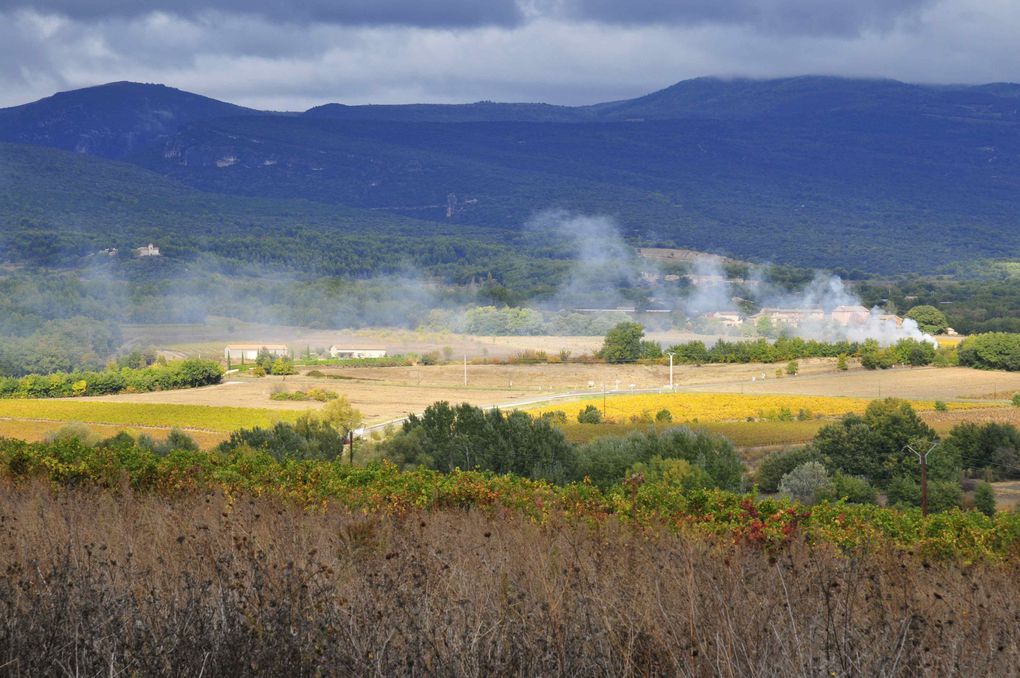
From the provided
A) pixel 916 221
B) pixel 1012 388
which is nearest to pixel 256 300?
pixel 1012 388

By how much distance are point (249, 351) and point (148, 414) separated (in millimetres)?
26686

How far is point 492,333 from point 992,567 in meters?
78.4

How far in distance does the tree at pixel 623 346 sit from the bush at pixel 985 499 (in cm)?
3977

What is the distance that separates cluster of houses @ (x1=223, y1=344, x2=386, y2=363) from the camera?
2689 inches

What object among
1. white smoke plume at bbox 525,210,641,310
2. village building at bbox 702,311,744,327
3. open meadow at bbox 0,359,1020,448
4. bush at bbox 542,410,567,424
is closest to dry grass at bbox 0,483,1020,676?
open meadow at bbox 0,359,1020,448

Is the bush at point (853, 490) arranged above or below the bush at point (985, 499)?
above

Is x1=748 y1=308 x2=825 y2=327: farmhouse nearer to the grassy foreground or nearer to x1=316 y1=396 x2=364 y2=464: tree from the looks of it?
x1=316 y1=396 x2=364 y2=464: tree

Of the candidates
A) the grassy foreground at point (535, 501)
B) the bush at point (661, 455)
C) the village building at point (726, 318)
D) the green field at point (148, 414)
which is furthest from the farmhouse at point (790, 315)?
the grassy foreground at point (535, 501)

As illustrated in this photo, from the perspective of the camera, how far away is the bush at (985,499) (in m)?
23.8

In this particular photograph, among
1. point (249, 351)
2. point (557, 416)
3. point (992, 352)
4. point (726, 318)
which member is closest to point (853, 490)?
point (557, 416)

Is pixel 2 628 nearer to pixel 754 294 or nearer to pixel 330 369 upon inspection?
pixel 330 369

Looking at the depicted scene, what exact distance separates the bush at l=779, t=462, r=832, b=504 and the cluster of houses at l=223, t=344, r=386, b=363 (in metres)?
42.9

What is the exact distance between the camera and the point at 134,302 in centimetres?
10169

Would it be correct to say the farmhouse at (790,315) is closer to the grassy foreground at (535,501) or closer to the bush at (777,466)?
the bush at (777,466)
